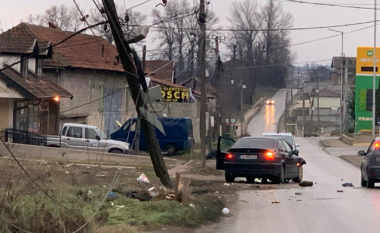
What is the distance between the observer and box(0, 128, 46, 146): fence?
26.0m

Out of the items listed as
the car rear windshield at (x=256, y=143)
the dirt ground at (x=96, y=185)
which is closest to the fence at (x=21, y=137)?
the dirt ground at (x=96, y=185)

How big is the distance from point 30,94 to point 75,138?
10.2 feet

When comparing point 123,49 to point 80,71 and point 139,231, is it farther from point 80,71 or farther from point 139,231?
point 80,71

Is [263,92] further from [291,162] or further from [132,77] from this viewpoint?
[132,77]

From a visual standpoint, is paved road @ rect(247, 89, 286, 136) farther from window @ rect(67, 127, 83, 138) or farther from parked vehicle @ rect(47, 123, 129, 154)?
window @ rect(67, 127, 83, 138)

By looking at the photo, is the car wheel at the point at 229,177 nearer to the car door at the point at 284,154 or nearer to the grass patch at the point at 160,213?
the car door at the point at 284,154

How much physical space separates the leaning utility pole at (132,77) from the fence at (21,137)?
1518 centimetres

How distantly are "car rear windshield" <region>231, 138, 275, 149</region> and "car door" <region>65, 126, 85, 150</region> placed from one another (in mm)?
12633

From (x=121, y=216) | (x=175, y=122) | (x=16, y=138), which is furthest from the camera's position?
(x=175, y=122)

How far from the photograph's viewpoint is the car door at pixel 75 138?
28.4 meters

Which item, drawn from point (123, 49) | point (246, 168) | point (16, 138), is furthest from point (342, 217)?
point (16, 138)

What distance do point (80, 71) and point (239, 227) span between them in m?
27.0

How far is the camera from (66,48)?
35.8 meters

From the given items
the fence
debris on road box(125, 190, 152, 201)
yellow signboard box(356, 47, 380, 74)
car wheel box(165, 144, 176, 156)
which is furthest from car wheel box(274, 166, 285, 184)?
yellow signboard box(356, 47, 380, 74)
